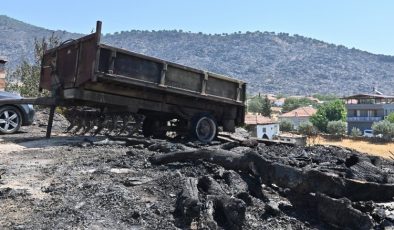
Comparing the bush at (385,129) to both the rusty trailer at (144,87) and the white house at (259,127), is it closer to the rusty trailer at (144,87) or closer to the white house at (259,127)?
the white house at (259,127)

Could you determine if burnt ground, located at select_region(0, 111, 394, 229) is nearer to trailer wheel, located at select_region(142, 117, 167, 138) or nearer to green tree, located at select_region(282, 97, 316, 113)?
trailer wheel, located at select_region(142, 117, 167, 138)

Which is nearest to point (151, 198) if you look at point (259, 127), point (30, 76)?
point (30, 76)

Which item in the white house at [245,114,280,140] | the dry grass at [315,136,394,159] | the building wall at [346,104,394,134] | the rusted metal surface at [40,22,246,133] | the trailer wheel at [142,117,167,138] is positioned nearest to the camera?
the rusted metal surface at [40,22,246,133]

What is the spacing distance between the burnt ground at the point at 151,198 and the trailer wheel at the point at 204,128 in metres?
3.72

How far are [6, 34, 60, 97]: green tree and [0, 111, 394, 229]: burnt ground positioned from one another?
2032 centimetres

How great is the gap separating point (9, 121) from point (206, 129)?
5461mm

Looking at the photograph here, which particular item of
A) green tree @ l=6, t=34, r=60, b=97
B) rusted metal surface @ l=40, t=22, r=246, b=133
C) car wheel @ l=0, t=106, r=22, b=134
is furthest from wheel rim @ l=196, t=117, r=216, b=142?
green tree @ l=6, t=34, r=60, b=97

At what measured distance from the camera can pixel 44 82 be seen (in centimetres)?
1188

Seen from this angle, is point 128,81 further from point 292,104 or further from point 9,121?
point 292,104

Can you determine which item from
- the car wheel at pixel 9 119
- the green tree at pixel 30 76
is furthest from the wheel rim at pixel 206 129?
the green tree at pixel 30 76

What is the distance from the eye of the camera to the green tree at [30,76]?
87.9ft

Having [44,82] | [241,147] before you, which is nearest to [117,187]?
[241,147]

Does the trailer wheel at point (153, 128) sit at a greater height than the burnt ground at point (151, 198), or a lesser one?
greater

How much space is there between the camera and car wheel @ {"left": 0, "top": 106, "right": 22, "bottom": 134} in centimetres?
1248
